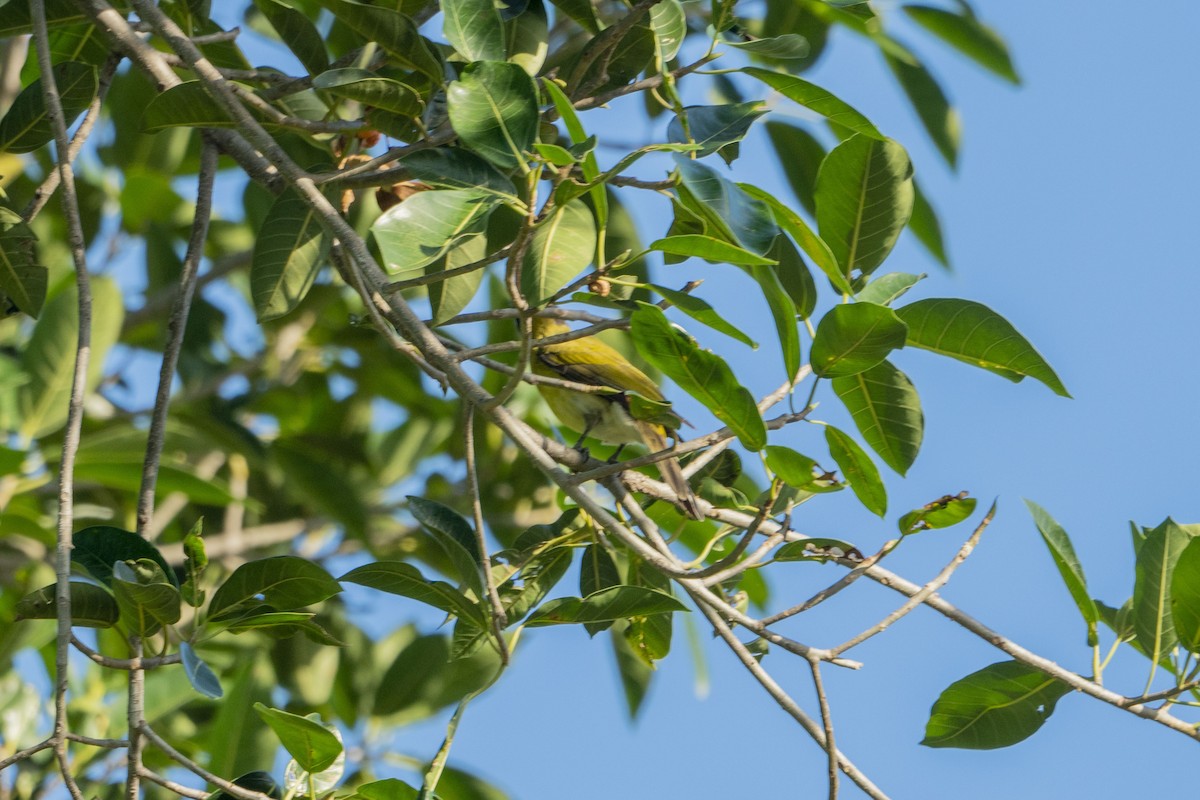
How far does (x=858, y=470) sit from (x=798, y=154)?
1.95 m

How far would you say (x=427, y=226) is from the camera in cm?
159

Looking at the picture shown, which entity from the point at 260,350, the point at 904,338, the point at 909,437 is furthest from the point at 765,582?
the point at 904,338

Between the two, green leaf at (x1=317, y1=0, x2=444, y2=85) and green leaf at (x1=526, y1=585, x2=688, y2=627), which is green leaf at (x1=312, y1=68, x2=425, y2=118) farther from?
green leaf at (x1=526, y1=585, x2=688, y2=627)

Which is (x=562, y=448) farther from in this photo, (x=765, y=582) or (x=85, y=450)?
(x=765, y=582)

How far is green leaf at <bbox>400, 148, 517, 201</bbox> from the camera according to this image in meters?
1.72

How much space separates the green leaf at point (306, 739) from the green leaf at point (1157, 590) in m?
1.26

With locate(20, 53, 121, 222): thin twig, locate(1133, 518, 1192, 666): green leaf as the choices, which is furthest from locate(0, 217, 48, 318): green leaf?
locate(1133, 518, 1192, 666): green leaf

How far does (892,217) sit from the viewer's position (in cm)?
187

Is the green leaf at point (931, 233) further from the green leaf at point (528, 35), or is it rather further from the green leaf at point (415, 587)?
the green leaf at point (415, 587)

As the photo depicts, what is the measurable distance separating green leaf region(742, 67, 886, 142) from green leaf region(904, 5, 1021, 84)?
203 cm

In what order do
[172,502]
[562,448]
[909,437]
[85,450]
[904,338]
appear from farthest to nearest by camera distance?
[172,502] → [85,450] → [562,448] → [909,437] → [904,338]

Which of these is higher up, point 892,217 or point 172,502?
point 892,217

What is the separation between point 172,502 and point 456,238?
101 inches

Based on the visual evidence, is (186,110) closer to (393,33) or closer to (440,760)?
(393,33)
